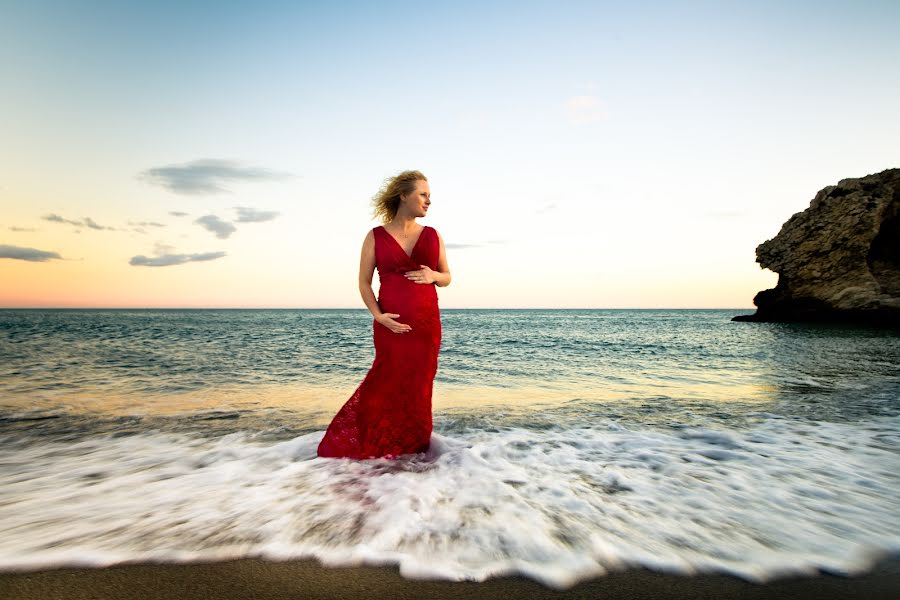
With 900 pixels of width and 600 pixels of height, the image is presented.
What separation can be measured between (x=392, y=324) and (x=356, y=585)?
7.39ft

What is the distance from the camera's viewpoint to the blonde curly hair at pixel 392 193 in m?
4.15

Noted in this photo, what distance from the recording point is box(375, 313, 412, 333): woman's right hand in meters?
4.09

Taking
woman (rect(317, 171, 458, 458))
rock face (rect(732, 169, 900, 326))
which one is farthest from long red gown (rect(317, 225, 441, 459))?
rock face (rect(732, 169, 900, 326))

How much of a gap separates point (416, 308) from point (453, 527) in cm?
191

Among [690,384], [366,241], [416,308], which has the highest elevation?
[366,241]

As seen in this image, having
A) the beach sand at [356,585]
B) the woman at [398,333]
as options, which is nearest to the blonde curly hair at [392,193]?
the woman at [398,333]

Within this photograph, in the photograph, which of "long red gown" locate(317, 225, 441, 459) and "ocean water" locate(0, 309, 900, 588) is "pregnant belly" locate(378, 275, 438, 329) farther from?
"ocean water" locate(0, 309, 900, 588)

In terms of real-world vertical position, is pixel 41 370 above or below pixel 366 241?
below

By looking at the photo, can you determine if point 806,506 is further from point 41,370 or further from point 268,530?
point 41,370

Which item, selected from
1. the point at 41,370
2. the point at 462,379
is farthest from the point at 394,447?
the point at 41,370

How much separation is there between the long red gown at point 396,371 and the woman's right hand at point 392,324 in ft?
0.17

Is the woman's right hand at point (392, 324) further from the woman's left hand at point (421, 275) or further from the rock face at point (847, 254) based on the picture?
the rock face at point (847, 254)

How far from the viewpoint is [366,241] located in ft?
13.8

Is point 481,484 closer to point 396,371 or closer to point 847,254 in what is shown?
point 396,371
